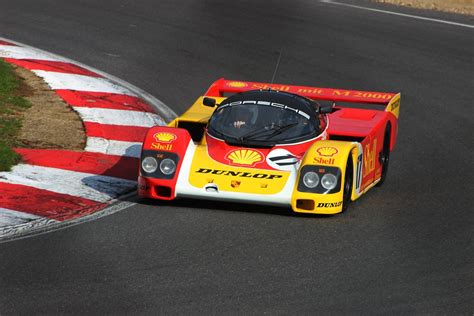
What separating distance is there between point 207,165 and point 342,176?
1.19 m

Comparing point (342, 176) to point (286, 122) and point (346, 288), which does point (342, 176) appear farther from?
point (346, 288)

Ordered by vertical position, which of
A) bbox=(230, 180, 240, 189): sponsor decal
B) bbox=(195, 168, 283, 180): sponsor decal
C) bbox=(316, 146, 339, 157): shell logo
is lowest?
bbox=(230, 180, 240, 189): sponsor decal

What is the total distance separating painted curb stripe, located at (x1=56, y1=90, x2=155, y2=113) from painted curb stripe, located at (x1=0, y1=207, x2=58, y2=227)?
4086 millimetres

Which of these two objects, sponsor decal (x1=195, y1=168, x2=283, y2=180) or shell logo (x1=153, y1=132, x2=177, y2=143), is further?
shell logo (x1=153, y1=132, x2=177, y2=143)

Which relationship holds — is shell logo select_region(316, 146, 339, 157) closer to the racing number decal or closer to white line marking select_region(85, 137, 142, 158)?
the racing number decal

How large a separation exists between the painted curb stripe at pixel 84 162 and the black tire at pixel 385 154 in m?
2.36

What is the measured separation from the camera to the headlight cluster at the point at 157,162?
10039mm

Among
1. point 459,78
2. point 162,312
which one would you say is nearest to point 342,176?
point 162,312

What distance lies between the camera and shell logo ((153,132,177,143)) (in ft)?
33.7

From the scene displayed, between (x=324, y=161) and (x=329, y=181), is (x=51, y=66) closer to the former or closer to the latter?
(x=324, y=161)

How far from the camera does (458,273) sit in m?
8.30

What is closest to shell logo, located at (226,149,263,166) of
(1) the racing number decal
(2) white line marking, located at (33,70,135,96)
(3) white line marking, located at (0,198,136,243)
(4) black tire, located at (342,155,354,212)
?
(4) black tire, located at (342,155,354,212)

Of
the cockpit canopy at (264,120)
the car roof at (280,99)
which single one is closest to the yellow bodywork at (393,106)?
the car roof at (280,99)

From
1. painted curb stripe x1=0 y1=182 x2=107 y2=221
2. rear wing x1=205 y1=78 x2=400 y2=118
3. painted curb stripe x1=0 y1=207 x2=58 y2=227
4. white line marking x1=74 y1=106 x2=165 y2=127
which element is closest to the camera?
painted curb stripe x1=0 y1=207 x2=58 y2=227
